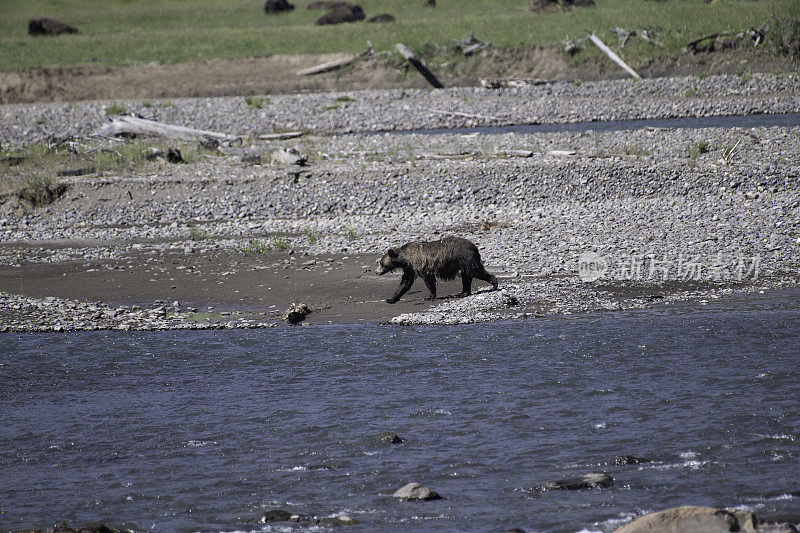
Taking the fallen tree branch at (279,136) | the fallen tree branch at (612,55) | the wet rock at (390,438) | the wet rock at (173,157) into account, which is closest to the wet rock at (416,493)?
the wet rock at (390,438)

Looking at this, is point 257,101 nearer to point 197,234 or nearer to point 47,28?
point 197,234

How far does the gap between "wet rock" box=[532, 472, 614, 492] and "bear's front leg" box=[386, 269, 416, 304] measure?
5.70 m

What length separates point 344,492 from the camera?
6691 mm

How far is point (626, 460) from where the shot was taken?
698 centimetres

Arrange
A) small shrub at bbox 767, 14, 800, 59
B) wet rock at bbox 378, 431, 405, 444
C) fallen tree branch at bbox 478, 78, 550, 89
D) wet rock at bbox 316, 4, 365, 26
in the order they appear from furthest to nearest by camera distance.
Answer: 1. wet rock at bbox 316, 4, 365, 26
2. small shrub at bbox 767, 14, 800, 59
3. fallen tree branch at bbox 478, 78, 550, 89
4. wet rock at bbox 378, 431, 405, 444

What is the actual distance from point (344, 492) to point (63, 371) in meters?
4.93

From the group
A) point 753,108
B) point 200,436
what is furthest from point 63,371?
point 753,108

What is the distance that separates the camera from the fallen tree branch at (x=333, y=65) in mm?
37969

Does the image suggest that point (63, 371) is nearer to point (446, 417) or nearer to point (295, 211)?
point (446, 417)

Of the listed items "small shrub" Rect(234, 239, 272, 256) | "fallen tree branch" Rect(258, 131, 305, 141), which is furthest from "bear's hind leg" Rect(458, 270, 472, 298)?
"fallen tree branch" Rect(258, 131, 305, 141)

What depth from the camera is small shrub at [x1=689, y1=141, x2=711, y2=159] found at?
62.2 feet

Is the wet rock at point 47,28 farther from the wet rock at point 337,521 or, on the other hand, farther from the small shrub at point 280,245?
the wet rock at point 337,521

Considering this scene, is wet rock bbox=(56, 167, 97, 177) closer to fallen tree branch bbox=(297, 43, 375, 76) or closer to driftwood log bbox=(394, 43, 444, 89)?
driftwood log bbox=(394, 43, 444, 89)

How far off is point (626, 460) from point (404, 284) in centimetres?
554
